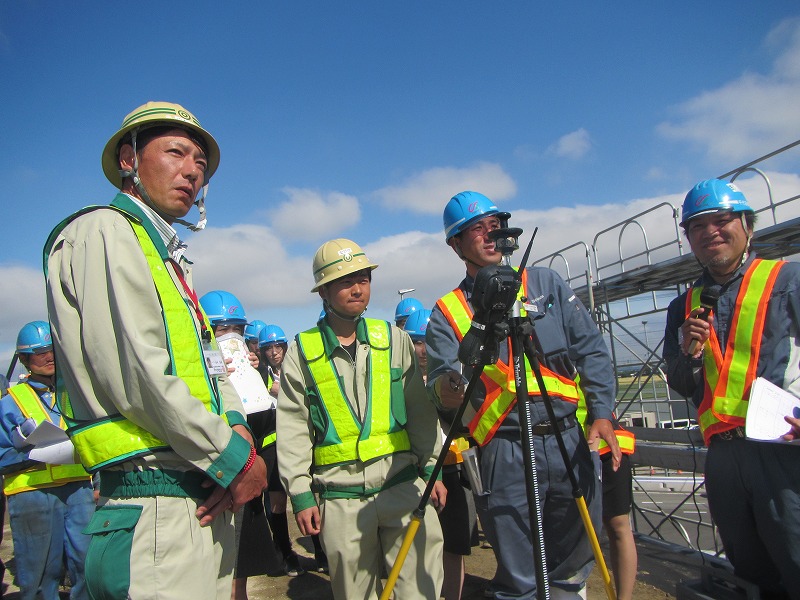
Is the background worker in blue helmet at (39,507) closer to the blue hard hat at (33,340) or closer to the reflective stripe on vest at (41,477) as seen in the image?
the reflective stripe on vest at (41,477)

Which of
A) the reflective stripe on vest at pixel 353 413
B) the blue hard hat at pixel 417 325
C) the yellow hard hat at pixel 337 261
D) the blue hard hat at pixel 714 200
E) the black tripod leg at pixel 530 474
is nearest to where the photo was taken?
the black tripod leg at pixel 530 474

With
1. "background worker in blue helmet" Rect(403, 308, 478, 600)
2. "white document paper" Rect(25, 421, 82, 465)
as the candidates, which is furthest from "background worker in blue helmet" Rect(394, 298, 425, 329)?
"white document paper" Rect(25, 421, 82, 465)

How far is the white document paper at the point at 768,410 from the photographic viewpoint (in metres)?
2.52

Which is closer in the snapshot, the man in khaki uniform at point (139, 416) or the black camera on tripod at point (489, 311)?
the man in khaki uniform at point (139, 416)

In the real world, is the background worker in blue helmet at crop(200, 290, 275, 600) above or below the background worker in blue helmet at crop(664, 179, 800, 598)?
below

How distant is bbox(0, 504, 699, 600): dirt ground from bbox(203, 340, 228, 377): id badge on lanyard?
8.29ft

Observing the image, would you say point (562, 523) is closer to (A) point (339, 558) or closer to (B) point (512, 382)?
(B) point (512, 382)

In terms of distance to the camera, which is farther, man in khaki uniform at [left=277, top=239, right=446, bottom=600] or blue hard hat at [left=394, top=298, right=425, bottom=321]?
blue hard hat at [left=394, top=298, right=425, bottom=321]

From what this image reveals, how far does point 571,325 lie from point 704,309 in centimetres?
70

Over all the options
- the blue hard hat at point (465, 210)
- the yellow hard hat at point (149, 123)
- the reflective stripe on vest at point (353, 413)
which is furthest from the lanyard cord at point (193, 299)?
the blue hard hat at point (465, 210)

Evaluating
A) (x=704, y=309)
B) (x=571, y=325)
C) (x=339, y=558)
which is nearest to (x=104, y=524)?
(x=339, y=558)

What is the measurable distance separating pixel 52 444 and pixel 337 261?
5.96 feet

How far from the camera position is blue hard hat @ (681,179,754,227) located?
301cm

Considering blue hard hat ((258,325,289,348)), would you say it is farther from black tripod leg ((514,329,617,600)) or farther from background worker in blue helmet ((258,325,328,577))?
black tripod leg ((514,329,617,600))
